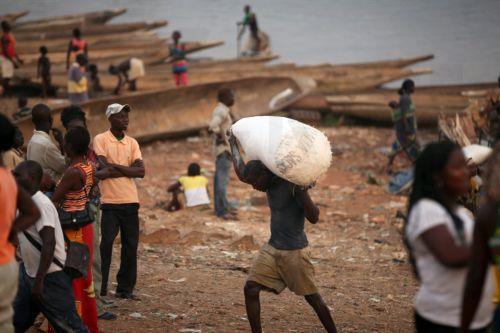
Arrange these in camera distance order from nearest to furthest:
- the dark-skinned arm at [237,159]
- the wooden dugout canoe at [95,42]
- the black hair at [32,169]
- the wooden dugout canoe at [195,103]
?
the black hair at [32,169]
the dark-skinned arm at [237,159]
the wooden dugout canoe at [195,103]
the wooden dugout canoe at [95,42]

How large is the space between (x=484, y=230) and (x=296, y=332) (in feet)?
8.79

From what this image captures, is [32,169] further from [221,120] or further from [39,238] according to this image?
[221,120]

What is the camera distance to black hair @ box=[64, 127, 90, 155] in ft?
17.2

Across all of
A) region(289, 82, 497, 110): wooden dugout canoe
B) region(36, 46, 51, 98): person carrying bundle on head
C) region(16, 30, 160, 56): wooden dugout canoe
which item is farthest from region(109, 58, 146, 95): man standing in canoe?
region(16, 30, 160, 56): wooden dugout canoe

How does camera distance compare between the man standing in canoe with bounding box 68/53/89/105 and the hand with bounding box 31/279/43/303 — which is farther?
the man standing in canoe with bounding box 68/53/89/105

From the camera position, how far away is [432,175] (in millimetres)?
3639

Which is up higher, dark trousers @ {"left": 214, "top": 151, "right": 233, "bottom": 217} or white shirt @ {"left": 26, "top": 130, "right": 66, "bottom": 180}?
white shirt @ {"left": 26, "top": 130, "right": 66, "bottom": 180}

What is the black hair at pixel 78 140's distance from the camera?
5.23 metres

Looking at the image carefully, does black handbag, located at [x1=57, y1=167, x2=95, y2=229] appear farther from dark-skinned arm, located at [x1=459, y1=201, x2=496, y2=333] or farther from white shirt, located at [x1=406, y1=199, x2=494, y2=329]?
dark-skinned arm, located at [x1=459, y1=201, x2=496, y2=333]

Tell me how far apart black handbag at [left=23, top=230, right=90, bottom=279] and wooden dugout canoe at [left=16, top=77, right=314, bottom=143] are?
9112 mm

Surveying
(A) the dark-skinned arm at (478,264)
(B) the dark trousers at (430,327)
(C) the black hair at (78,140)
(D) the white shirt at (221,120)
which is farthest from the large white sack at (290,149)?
(D) the white shirt at (221,120)

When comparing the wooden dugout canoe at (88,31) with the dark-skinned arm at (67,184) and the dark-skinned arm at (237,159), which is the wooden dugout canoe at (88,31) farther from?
the dark-skinned arm at (67,184)

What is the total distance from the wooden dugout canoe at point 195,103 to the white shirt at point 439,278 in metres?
10.7

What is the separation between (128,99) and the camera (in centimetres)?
1403
